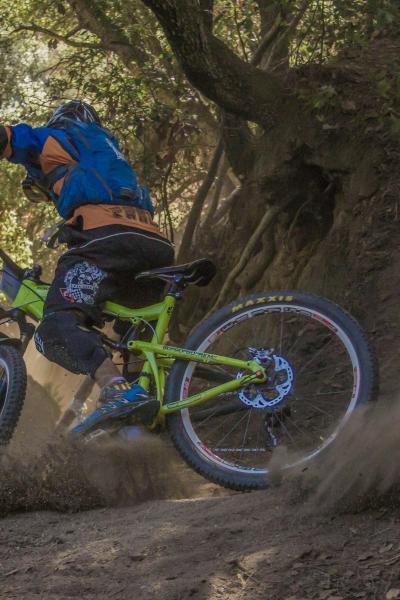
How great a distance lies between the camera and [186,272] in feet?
15.8

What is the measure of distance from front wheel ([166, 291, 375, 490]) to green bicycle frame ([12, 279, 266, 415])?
0.16 feet

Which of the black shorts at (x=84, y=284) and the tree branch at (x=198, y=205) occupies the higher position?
the tree branch at (x=198, y=205)

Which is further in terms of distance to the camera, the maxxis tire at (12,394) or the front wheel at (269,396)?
the maxxis tire at (12,394)

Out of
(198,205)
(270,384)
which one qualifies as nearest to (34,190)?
(270,384)

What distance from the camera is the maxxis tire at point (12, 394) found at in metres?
Answer: 5.03

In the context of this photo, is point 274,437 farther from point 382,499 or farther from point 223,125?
point 223,125

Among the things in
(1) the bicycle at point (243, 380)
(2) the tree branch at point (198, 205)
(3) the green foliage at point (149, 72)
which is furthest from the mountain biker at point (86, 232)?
(2) the tree branch at point (198, 205)

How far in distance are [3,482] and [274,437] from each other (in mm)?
1366

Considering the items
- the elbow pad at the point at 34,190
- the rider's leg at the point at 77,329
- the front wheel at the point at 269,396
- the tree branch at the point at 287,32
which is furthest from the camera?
the tree branch at the point at 287,32

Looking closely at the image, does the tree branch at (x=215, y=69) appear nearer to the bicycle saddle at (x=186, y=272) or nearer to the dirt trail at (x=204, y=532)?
the bicycle saddle at (x=186, y=272)

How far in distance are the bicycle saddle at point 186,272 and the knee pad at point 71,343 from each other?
45cm

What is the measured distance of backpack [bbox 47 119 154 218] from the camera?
4969 millimetres

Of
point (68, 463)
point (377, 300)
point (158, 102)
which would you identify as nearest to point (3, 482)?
point (68, 463)

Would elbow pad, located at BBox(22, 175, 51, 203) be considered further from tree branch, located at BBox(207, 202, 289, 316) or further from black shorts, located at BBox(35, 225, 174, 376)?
tree branch, located at BBox(207, 202, 289, 316)
